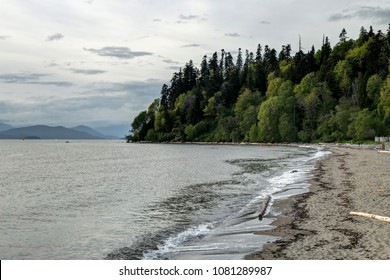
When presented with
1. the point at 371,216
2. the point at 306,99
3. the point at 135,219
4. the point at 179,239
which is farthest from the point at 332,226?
the point at 306,99

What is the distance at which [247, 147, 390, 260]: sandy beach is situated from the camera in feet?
41.8

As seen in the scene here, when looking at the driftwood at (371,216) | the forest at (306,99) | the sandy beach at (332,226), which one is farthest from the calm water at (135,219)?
the forest at (306,99)

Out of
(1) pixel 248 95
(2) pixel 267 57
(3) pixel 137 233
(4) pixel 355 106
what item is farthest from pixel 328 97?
(3) pixel 137 233

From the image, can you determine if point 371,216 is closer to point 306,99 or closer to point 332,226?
point 332,226

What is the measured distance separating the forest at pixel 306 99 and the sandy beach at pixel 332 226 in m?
81.4

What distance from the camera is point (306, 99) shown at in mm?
135500

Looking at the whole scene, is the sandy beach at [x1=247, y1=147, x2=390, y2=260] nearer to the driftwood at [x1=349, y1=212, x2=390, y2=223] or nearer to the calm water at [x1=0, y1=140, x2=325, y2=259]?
the driftwood at [x1=349, y1=212, x2=390, y2=223]

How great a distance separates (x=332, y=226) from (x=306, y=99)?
124555 millimetres

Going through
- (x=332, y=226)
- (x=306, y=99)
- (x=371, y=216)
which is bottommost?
(x=332, y=226)

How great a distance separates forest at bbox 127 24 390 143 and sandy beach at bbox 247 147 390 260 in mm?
81443

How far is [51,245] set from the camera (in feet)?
54.7

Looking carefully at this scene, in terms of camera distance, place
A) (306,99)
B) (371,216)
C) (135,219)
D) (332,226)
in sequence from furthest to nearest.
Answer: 1. (306,99)
2. (135,219)
3. (371,216)
4. (332,226)
